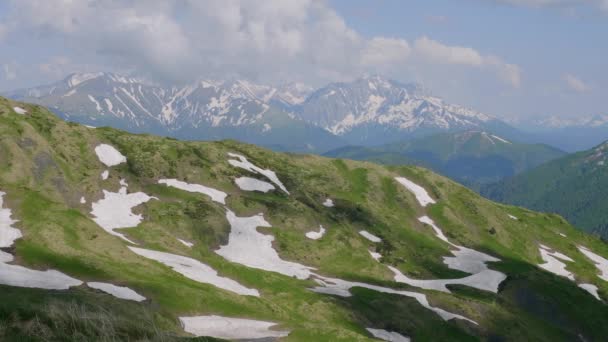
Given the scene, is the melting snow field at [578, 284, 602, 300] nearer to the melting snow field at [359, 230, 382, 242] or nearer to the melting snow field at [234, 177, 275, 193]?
the melting snow field at [359, 230, 382, 242]

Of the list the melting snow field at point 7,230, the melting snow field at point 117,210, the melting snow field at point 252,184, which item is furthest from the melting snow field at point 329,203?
the melting snow field at point 7,230

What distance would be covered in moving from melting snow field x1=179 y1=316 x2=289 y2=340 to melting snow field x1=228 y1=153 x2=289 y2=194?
348ft

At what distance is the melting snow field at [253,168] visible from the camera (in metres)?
173

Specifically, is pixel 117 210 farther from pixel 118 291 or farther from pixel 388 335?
pixel 388 335

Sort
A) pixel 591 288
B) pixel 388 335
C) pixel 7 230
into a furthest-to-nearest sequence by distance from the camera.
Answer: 1. pixel 591 288
2. pixel 388 335
3. pixel 7 230

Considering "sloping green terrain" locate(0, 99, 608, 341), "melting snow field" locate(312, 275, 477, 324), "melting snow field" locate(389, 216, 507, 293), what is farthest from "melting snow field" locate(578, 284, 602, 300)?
"melting snow field" locate(312, 275, 477, 324)

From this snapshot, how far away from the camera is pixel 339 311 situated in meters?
86.6

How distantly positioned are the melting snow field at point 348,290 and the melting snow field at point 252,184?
48.4 meters

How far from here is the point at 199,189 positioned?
492 ft

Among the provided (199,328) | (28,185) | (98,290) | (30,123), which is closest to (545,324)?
(199,328)

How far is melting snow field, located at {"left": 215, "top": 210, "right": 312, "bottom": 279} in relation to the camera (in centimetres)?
11906

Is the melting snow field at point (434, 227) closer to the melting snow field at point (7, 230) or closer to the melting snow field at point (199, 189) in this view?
the melting snow field at point (199, 189)

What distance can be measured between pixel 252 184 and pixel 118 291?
330 ft

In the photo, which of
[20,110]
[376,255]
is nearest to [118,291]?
[376,255]
